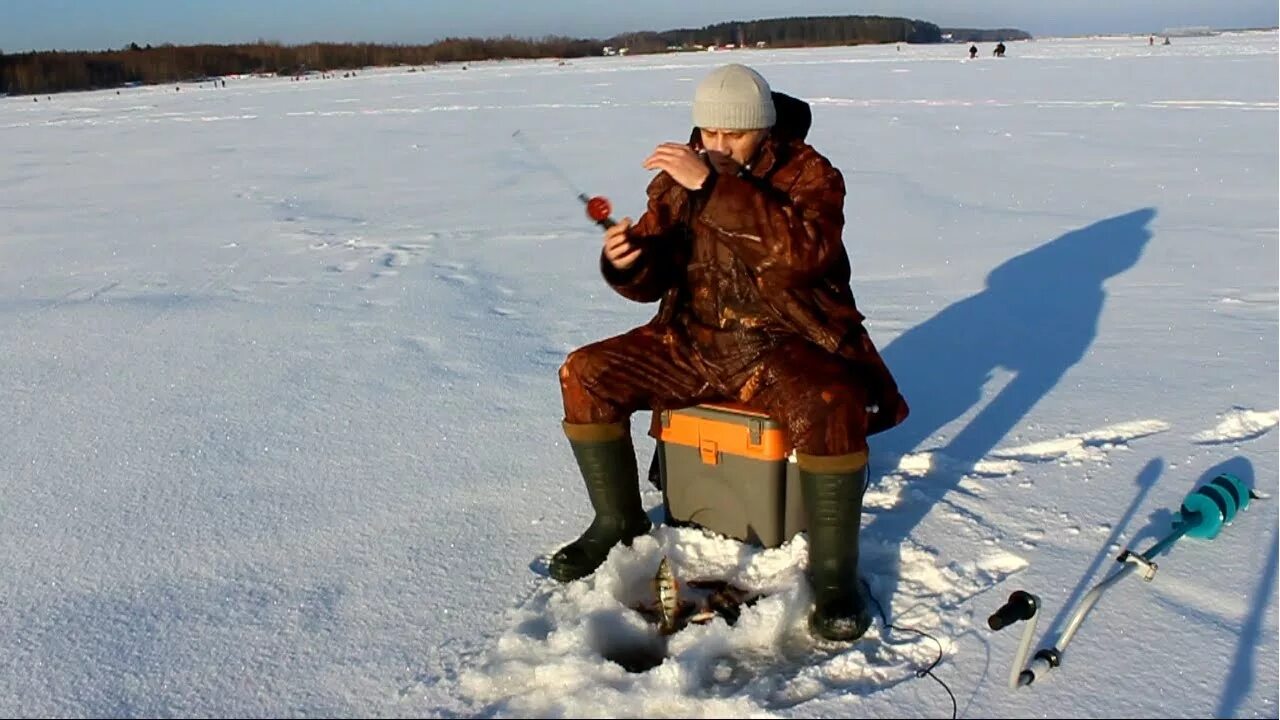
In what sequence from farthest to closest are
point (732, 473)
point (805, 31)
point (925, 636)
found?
point (805, 31) < point (732, 473) < point (925, 636)

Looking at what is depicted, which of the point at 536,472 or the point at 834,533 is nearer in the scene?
the point at 834,533

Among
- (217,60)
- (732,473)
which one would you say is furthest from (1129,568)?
(217,60)

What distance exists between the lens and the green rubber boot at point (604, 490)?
7.59 ft

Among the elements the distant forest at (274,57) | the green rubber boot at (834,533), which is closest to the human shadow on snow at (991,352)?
the green rubber boot at (834,533)

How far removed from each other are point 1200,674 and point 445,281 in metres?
4.14

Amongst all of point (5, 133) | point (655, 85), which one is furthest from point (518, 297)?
point (655, 85)

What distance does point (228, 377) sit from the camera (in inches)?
150

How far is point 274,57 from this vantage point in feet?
243

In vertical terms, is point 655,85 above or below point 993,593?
above

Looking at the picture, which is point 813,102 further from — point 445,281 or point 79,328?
point 79,328

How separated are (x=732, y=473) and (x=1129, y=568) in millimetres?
853

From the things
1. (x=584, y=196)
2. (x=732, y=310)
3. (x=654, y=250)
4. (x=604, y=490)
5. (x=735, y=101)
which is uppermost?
(x=735, y=101)

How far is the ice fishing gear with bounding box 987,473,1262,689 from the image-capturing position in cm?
179

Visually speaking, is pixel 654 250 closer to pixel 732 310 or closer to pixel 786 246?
pixel 732 310
